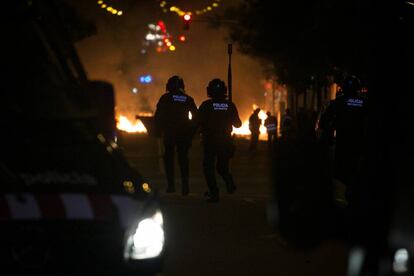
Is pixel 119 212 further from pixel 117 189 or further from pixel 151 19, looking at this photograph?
pixel 151 19

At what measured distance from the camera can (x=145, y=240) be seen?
4.53 m

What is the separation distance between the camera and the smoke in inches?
3285

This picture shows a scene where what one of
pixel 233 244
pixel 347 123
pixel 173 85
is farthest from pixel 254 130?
pixel 233 244

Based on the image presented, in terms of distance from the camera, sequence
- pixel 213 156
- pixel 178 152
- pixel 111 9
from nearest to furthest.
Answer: pixel 213 156, pixel 178 152, pixel 111 9

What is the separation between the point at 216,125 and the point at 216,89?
1.86 ft

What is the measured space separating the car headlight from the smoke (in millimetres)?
74212

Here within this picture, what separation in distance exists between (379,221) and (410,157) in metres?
0.38

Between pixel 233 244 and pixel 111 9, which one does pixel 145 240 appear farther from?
pixel 111 9

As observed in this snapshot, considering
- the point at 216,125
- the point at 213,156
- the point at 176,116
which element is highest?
the point at 176,116

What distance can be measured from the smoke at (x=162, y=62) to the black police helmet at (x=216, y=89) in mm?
66424

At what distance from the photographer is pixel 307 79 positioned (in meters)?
35.8

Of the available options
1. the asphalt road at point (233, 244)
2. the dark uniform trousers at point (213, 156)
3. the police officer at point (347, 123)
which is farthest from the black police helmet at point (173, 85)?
the police officer at point (347, 123)

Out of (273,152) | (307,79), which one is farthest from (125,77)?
(273,152)

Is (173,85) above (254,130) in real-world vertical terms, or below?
above
